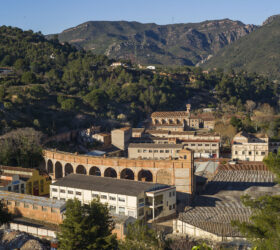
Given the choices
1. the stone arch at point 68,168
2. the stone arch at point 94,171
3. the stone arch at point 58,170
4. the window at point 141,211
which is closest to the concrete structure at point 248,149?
the stone arch at point 94,171

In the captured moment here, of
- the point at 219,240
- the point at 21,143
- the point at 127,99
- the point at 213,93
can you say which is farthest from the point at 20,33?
the point at 219,240

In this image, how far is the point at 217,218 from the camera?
29.4 metres

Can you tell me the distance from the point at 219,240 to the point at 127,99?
185 feet

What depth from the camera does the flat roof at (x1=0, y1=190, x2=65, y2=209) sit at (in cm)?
2985

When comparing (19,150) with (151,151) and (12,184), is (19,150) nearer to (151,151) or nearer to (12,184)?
(12,184)

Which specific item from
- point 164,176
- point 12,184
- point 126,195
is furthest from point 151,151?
point 12,184

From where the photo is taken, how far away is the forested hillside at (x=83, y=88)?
202 feet

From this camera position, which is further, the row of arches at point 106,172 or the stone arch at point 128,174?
the stone arch at point 128,174

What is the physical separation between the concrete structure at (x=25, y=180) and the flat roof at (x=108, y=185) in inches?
132

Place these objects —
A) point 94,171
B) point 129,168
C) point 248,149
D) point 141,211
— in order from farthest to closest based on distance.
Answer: point 248,149 < point 94,171 < point 129,168 < point 141,211

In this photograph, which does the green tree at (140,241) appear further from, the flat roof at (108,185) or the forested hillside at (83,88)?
the forested hillside at (83,88)

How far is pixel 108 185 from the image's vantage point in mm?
32406

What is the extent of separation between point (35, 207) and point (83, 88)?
167ft

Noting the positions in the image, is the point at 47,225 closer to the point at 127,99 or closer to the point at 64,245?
the point at 64,245
